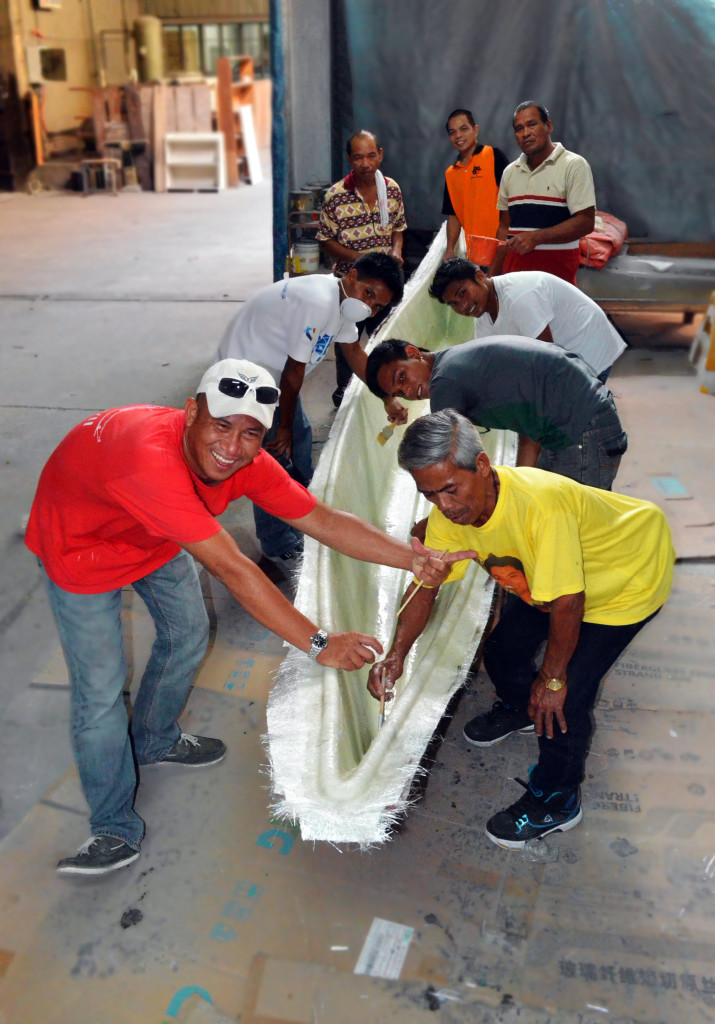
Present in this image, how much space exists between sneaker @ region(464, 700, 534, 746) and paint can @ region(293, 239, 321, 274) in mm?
3303

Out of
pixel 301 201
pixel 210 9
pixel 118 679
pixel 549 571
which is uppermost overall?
pixel 210 9

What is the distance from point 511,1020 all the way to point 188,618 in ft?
3.62

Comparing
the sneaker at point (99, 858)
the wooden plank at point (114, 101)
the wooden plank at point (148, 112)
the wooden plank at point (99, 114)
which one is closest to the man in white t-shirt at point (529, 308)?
the sneaker at point (99, 858)

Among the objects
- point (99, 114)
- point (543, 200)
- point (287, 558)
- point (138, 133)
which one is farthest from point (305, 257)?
point (99, 114)

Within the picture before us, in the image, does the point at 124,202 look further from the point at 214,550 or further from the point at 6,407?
the point at 214,550

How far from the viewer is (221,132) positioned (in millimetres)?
11898

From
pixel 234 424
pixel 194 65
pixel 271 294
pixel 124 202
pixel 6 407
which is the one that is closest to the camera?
pixel 234 424

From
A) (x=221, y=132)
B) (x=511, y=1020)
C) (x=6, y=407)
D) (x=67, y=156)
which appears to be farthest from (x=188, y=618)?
(x=67, y=156)

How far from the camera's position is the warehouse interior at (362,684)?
65.9 inches

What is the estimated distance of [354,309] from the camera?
278cm

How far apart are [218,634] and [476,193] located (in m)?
2.81

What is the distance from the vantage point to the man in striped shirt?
3744mm

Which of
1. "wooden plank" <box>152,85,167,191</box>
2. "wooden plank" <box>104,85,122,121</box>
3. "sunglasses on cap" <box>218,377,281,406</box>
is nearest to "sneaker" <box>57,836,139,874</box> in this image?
"sunglasses on cap" <box>218,377,281,406</box>

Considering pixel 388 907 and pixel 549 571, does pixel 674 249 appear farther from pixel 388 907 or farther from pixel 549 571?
pixel 388 907
